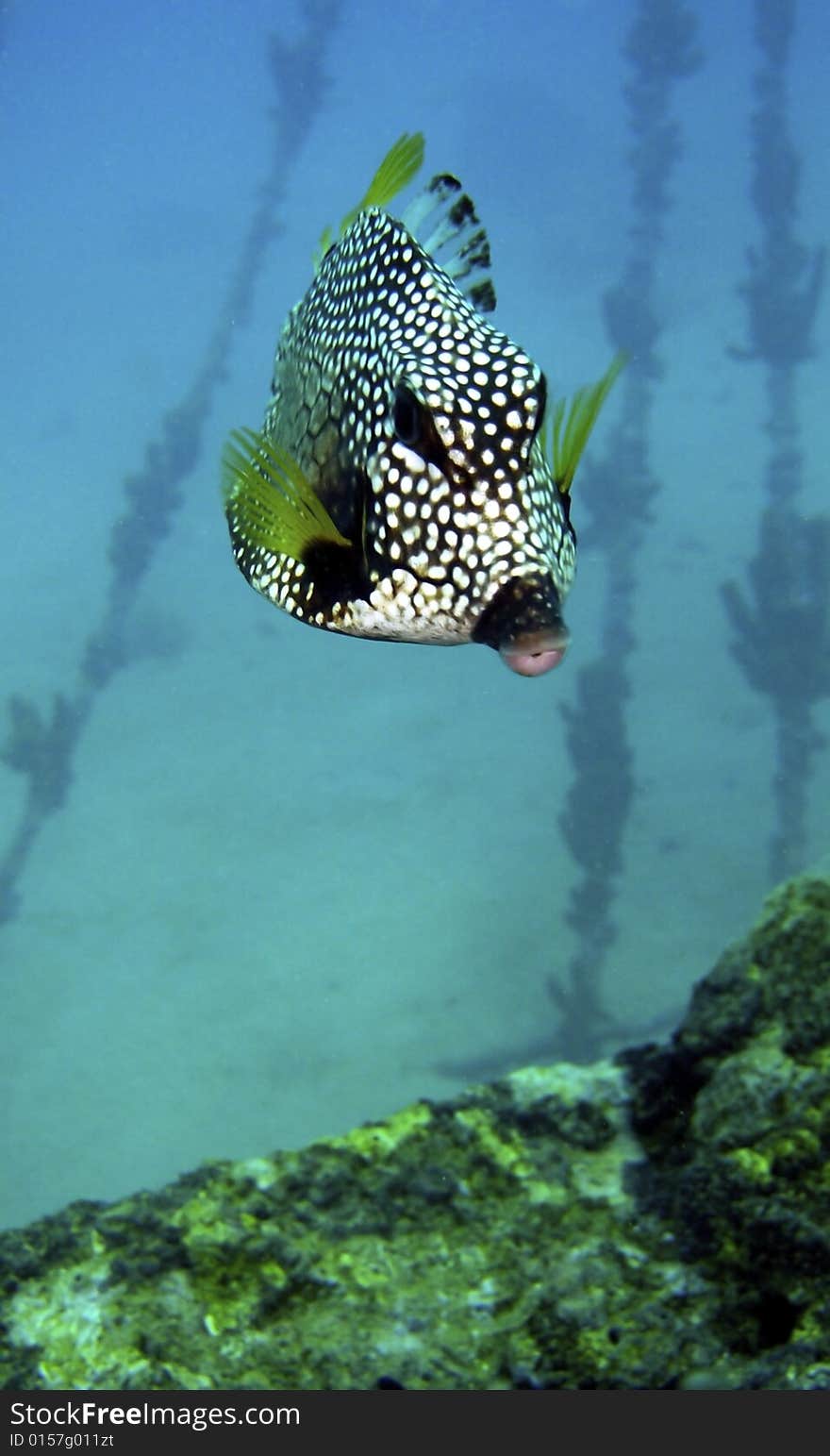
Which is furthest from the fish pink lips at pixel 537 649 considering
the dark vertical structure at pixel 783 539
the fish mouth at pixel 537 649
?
the dark vertical structure at pixel 783 539

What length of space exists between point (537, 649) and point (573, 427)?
0.86 m

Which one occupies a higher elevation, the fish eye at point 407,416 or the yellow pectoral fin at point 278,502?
the fish eye at point 407,416

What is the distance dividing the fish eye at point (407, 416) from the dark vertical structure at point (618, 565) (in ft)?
47.8

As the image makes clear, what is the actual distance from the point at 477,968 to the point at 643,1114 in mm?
17891

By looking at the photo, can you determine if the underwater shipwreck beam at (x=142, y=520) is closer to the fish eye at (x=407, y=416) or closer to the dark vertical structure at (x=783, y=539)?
the dark vertical structure at (x=783, y=539)

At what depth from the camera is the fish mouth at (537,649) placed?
2.20m

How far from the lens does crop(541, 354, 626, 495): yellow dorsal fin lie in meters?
2.69

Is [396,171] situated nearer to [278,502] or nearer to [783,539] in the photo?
[278,502]

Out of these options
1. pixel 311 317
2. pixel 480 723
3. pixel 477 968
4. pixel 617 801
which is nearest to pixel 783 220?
pixel 480 723

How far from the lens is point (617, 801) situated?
22750mm

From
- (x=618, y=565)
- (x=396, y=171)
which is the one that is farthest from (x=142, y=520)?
(x=396, y=171)

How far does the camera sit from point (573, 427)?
8.95 ft

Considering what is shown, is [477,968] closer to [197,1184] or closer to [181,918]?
[181,918]

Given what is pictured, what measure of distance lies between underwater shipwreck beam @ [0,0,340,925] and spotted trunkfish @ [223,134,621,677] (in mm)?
23924
